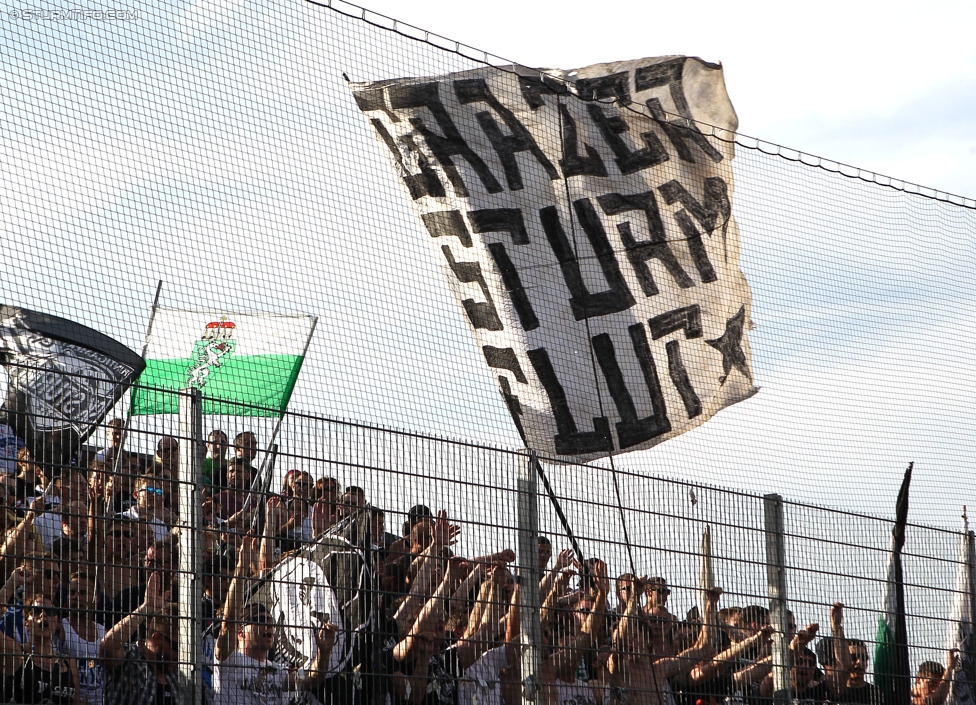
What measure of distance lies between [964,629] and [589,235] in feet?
10.2

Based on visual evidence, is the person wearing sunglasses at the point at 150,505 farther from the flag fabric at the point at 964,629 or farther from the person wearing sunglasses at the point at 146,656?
the flag fabric at the point at 964,629

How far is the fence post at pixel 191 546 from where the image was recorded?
4.60m

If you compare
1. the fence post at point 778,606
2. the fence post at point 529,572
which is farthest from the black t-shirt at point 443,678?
the fence post at point 778,606

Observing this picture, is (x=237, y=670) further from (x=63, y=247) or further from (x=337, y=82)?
(x=337, y=82)

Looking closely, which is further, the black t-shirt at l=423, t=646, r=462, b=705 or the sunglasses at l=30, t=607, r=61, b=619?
the black t-shirt at l=423, t=646, r=462, b=705

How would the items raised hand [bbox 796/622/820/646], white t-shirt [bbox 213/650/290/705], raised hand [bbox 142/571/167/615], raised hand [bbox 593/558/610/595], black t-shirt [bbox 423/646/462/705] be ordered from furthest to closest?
raised hand [bbox 796/622/820/646]
raised hand [bbox 593/558/610/595]
black t-shirt [bbox 423/646/462/705]
white t-shirt [bbox 213/650/290/705]
raised hand [bbox 142/571/167/615]

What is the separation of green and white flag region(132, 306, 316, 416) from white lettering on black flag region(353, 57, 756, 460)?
1.11 m

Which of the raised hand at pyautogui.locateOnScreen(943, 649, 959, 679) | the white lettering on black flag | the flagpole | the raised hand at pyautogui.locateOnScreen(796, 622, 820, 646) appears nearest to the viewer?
the flagpole

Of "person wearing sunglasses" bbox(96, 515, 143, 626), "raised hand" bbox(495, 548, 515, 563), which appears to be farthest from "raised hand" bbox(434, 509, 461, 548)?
"person wearing sunglasses" bbox(96, 515, 143, 626)

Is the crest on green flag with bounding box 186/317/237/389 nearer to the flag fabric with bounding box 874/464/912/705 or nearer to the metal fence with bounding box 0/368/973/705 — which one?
the metal fence with bounding box 0/368/973/705

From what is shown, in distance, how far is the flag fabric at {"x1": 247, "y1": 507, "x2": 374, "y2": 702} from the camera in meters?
4.88

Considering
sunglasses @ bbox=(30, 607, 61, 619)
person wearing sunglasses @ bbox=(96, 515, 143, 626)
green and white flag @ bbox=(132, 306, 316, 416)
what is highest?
green and white flag @ bbox=(132, 306, 316, 416)

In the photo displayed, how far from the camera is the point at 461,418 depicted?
637cm

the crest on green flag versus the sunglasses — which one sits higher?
the crest on green flag
